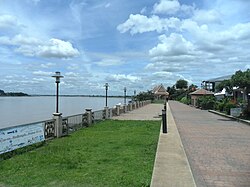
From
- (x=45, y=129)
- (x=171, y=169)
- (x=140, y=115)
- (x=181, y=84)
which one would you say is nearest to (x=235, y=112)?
(x=140, y=115)

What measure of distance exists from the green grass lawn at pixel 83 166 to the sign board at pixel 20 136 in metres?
0.40

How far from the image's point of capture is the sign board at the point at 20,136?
368 inches

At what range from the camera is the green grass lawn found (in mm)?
6535

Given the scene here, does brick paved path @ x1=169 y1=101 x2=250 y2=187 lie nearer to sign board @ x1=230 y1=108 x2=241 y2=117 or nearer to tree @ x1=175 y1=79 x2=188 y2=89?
sign board @ x1=230 y1=108 x2=241 y2=117

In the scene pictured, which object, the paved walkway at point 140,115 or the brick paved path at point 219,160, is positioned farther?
the paved walkway at point 140,115

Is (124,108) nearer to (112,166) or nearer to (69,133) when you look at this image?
(69,133)

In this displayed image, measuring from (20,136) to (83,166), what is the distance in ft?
10.8

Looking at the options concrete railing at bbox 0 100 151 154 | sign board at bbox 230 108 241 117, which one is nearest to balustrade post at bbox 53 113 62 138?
concrete railing at bbox 0 100 151 154

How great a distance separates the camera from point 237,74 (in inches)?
932

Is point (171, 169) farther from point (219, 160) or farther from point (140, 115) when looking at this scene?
point (140, 115)

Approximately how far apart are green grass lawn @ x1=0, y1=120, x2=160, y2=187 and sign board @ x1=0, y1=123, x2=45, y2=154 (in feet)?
1.33

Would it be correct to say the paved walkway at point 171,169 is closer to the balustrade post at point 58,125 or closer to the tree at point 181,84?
the balustrade post at point 58,125

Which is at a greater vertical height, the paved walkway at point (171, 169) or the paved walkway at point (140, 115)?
the paved walkway at point (171, 169)


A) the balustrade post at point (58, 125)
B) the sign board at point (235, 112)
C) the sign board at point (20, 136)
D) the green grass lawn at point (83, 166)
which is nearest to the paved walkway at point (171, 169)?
the green grass lawn at point (83, 166)
